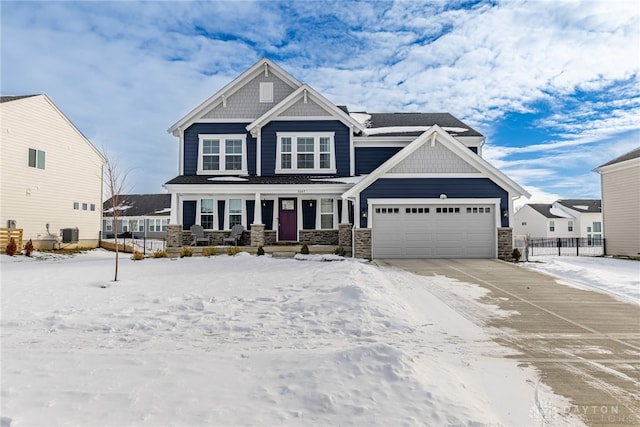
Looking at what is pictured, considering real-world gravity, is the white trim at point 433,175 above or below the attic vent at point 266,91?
below

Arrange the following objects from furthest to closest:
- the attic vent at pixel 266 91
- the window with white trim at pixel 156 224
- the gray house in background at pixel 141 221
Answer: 1. the window with white trim at pixel 156 224
2. the gray house in background at pixel 141 221
3. the attic vent at pixel 266 91

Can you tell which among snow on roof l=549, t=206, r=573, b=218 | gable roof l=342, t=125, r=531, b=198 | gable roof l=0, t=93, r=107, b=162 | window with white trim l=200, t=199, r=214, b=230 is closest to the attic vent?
window with white trim l=200, t=199, r=214, b=230

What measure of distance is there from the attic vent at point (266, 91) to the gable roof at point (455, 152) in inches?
308

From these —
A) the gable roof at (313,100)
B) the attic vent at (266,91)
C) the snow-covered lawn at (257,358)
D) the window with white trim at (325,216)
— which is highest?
the attic vent at (266,91)

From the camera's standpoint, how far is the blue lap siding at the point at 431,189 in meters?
15.6

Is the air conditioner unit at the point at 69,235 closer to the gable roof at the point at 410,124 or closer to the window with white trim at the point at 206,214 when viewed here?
the window with white trim at the point at 206,214

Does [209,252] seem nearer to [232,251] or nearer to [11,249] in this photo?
[232,251]

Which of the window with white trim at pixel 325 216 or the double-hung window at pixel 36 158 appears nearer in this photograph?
the window with white trim at pixel 325 216

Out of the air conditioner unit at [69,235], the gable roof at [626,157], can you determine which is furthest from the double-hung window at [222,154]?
the gable roof at [626,157]

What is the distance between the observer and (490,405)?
3898 millimetres

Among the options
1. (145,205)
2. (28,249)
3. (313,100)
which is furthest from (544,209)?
(28,249)

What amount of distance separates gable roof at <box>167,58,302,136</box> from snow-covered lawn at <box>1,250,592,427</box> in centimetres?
1153

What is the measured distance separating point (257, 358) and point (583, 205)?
48769 millimetres

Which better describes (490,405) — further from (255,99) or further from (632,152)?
(632,152)
